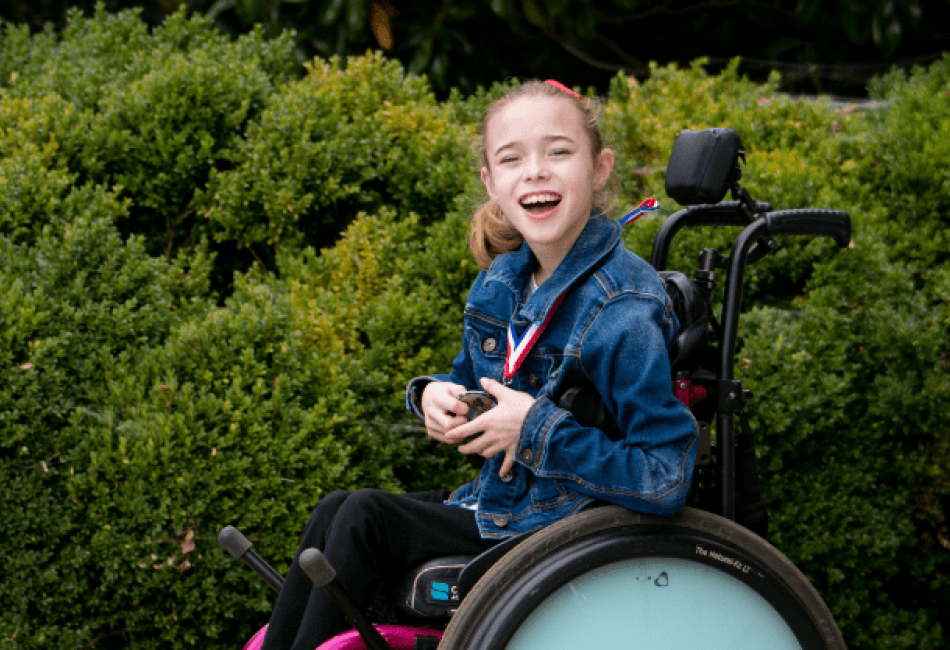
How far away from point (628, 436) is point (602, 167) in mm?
598

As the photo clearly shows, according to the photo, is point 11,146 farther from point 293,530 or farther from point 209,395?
point 293,530

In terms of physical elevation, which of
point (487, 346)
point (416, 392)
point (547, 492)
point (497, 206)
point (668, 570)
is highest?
point (497, 206)

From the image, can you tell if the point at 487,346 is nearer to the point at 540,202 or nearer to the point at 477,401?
the point at 477,401

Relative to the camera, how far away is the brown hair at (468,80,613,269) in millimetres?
1937

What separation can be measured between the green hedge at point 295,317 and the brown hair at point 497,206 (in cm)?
96

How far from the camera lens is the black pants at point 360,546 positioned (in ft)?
5.96

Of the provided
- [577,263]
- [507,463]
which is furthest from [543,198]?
[507,463]

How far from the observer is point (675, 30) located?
→ 5652mm

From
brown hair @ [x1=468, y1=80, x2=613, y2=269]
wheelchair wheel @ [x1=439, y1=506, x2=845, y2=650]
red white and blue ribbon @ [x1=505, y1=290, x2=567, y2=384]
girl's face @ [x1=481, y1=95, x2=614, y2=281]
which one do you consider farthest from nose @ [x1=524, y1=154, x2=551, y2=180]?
wheelchair wheel @ [x1=439, y1=506, x2=845, y2=650]

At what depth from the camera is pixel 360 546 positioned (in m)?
1.83

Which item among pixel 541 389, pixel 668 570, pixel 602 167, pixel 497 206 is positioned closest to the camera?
pixel 668 570

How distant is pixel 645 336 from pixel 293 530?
1.50m

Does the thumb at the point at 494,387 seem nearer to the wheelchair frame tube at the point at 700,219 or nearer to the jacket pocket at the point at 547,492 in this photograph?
the jacket pocket at the point at 547,492

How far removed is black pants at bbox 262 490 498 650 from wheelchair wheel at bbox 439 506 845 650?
243mm
